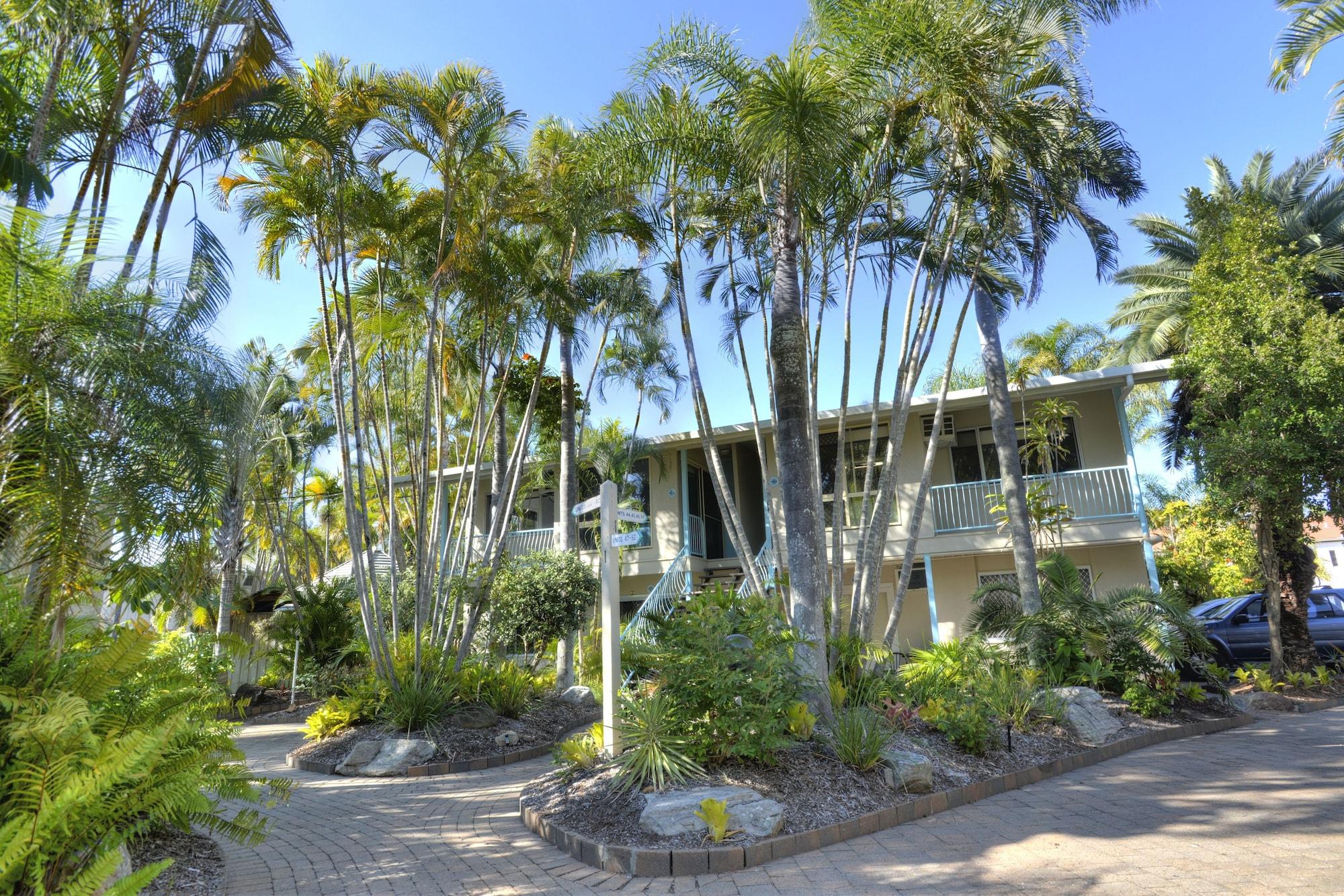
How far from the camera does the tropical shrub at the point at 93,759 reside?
300 centimetres

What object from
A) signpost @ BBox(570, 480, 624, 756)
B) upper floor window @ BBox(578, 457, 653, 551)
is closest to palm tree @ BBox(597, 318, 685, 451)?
upper floor window @ BBox(578, 457, 653, 551)

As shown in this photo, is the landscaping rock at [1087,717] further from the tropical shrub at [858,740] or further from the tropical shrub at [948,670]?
the tropical shrub at [858,740]

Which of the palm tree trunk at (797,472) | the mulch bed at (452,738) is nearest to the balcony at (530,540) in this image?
the mulch bed at (452,738)

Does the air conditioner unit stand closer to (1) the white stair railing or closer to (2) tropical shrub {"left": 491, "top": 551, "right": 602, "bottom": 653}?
(1) the white stair railing

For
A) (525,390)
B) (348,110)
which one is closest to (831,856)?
(348,110)

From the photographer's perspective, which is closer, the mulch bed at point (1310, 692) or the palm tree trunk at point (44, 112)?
the palm tree trunk at point (44, 112)

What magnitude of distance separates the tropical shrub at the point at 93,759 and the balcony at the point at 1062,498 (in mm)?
13358

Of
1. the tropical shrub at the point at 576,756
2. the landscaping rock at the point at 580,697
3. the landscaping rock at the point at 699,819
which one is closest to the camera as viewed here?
the landscaping rock at the point at 699,819

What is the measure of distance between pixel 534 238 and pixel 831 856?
32.9 ft

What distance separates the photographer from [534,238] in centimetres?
1230

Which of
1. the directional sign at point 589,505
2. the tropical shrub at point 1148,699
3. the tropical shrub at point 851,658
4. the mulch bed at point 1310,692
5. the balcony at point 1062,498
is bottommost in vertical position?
the mulch bed at point 1310,692

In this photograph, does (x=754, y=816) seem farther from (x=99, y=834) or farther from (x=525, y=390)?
(x=525, y=390)

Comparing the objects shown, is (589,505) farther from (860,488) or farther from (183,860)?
(860,488)

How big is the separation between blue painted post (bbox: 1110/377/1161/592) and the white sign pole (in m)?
10.9
